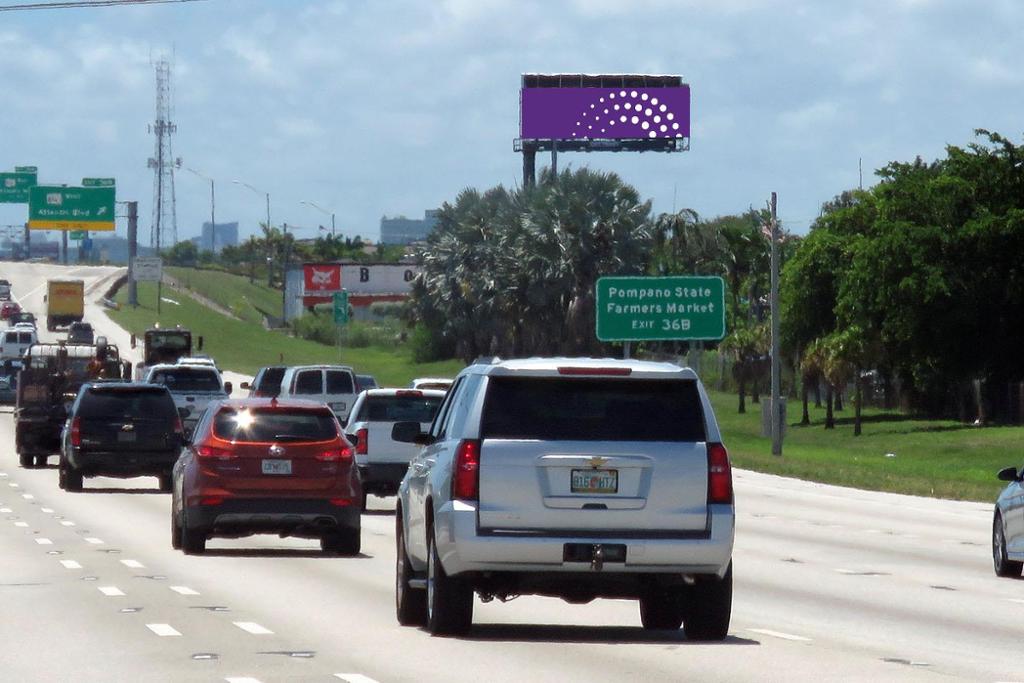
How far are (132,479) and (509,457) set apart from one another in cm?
2896

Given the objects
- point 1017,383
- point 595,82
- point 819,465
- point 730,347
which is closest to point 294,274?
point 595,82

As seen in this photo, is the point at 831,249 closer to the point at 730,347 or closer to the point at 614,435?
the point at 730,347

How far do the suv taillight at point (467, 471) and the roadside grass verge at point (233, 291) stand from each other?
459ft

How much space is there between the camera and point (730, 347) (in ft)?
339

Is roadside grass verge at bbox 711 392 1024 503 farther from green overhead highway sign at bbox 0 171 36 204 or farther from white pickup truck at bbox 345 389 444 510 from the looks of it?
green overhead highway sign at bbox 0 171 36 204

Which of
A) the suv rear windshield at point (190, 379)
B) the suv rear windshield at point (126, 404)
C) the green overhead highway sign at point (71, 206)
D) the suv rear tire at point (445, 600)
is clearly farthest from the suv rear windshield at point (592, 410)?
the green overhead highway sign at point (71, 206)

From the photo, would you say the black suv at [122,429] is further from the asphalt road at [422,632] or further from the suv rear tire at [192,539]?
the suv rear tire at [192,539]

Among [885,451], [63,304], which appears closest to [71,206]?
[63,304]

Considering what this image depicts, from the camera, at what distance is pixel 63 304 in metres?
114

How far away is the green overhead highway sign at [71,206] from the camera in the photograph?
116 metres

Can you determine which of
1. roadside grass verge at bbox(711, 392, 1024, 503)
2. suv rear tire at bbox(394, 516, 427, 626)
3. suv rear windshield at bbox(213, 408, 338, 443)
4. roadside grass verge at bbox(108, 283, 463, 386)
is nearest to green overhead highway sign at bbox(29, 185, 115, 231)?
roadside grass verge at bbox(108, 283, 463, 386)

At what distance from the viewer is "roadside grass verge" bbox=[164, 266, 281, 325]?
164 meters

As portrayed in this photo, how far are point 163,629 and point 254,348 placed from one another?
357 feet

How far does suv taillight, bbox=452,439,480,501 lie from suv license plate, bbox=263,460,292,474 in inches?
360
